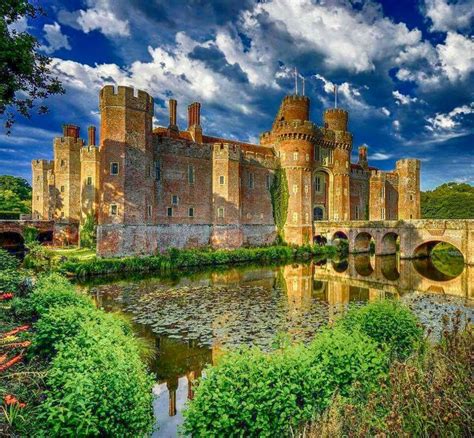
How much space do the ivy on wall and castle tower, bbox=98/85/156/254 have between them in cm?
1604

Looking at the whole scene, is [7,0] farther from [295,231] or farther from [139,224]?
[295,231]

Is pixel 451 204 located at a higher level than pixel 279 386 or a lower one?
higher

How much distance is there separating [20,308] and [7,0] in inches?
343

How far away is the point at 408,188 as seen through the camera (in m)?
41.8

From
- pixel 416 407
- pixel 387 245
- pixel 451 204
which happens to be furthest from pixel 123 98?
pixel 451 204

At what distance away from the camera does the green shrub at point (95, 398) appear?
364 cm

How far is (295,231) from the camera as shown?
34.9 meters

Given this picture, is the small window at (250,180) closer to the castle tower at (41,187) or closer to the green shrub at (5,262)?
the castle tower at (41,187)

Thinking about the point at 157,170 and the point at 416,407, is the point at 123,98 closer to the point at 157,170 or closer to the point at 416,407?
the point at 157,170

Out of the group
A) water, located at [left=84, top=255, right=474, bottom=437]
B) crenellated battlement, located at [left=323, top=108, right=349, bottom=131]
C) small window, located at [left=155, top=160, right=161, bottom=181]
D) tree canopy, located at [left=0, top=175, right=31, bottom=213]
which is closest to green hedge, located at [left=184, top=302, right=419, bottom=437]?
water, located at [left=84, top=255, right=474, bottom=437]

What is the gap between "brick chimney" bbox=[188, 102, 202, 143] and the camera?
1270 inches

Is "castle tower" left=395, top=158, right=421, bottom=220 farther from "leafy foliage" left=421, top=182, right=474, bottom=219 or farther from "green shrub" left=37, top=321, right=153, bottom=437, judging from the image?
"green shrub" left=37, top=321, right=153, bottom=437

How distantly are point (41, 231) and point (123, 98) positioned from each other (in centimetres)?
1746

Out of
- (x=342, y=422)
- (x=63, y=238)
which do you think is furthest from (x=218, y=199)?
(x=342, y=422)
